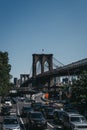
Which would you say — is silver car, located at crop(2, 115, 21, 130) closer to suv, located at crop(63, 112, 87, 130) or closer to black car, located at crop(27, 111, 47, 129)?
black car, located at crop(27, 111, 47, 129)

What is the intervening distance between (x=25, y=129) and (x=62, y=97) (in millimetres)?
78246

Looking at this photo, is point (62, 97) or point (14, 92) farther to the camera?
point (14, 92)

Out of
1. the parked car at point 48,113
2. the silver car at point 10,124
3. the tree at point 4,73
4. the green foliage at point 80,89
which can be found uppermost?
the tree at point 4,73

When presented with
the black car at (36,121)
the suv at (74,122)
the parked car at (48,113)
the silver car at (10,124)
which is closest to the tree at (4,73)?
the parked car at (48,113)

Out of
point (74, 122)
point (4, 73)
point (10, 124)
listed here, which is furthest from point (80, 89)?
point (10, 124)

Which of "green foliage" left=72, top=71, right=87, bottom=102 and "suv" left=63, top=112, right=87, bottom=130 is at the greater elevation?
"green foliage" left=72, top=71, right=87, bottom=102

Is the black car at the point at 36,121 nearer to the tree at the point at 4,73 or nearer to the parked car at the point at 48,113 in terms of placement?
the parked car at the point at 48,113

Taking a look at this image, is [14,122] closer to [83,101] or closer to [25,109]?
[25,109]

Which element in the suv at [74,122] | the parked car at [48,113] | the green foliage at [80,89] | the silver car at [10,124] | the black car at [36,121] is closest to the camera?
the silver car at [10,124]

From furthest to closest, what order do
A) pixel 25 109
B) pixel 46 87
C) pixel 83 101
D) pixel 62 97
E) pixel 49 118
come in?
pixel 46 87
pixel 62 97
pixel 83 101
pixel 25 109
pixel 49 118

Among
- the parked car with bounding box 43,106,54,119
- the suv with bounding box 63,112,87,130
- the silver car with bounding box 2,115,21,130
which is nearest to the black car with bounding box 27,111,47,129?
the suv with bounding box 63,112,87,130

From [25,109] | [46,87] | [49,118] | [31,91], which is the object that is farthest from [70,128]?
[46,87]

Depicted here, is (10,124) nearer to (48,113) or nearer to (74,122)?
(74,122)

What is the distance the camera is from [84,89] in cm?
6662
